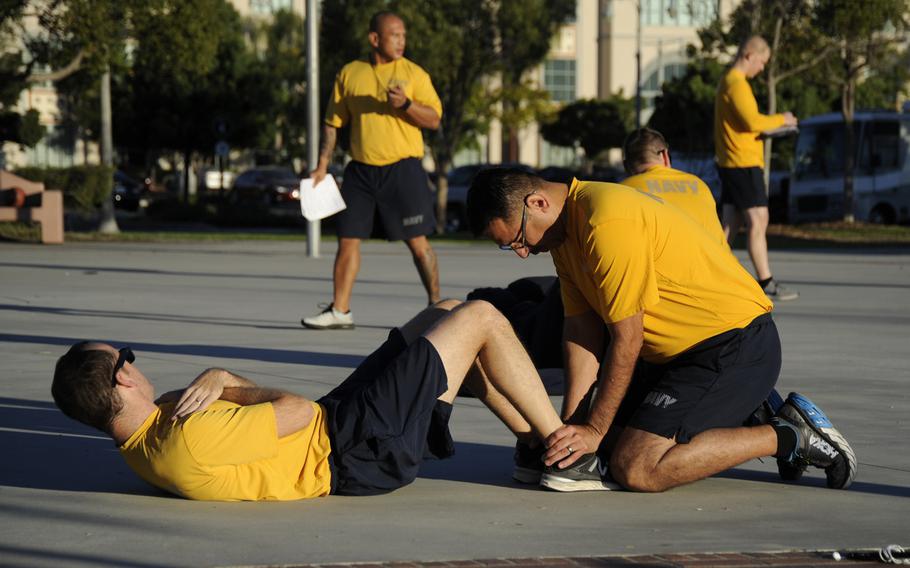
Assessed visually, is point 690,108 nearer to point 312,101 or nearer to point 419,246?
point 312,101

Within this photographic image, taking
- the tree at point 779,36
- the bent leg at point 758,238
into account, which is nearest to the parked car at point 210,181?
the tree at point 779,36

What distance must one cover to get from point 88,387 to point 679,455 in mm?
2036

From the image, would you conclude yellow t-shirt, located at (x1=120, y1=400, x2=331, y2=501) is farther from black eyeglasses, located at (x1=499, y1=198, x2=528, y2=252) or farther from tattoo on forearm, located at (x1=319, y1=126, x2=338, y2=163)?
tattoo on forearm, located at (x1=319, y1=126, x2=338, y2=163)

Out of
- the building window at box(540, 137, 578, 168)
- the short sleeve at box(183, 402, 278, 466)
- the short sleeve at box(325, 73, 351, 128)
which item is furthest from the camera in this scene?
the building window at box(540, 137, 578, 168)

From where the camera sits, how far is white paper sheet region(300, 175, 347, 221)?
10.7 m

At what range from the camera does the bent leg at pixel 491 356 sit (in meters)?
5.01

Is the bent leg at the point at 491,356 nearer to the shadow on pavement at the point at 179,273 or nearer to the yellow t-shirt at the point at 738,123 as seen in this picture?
the yellow t-shirt at the point at 738,123

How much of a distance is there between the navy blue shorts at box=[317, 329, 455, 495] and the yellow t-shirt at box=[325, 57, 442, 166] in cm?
548

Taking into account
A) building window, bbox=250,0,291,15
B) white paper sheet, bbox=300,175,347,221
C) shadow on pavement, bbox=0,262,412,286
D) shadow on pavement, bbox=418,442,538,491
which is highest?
building window, bbox=250,0,291,15

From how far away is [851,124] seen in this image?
3062 centimetres

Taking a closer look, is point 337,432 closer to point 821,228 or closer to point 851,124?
point 821,228

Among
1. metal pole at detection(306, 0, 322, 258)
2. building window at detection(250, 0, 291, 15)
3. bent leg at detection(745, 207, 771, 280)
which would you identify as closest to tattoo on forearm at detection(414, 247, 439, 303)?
bent leg at detection(745, 207, 771, 280)

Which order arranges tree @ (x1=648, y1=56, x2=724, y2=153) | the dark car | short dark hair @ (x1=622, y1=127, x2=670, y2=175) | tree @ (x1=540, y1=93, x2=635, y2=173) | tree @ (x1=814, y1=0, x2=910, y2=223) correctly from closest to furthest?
short dark hair @ (x1=622, y1=127, x2=670, y2=175) → tree @ (x1=814, y1=0, x2=910, y2=223) → the dark car → tree @ (x1=648, y1=56, x2=724, y2=153) → tree @ (x1=540, y1=93, x2=635, y2=173)

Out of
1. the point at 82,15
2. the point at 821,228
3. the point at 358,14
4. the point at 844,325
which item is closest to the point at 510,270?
the point at 844,325
